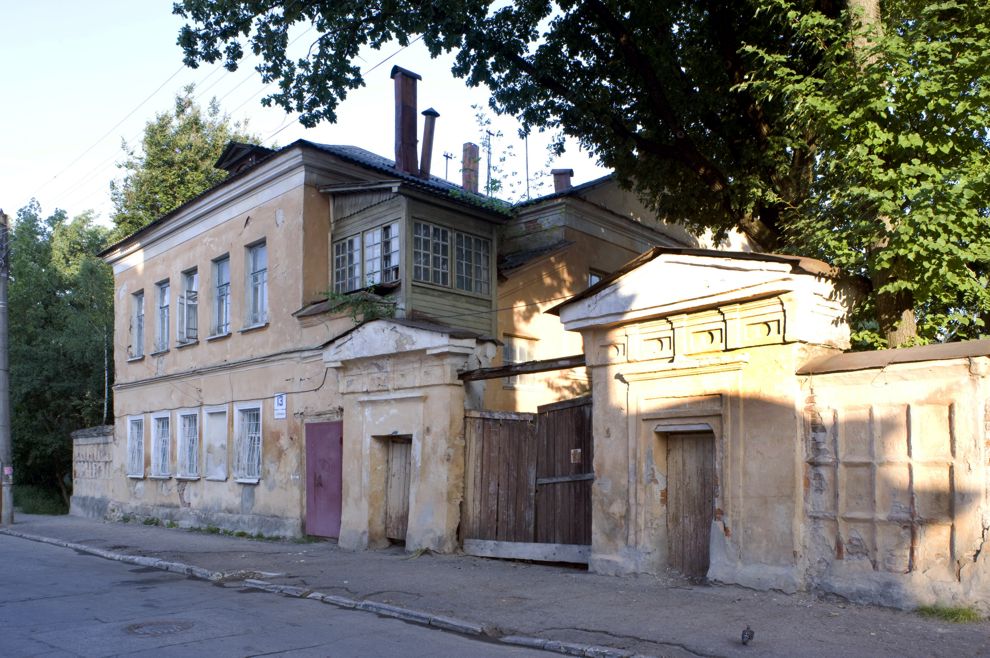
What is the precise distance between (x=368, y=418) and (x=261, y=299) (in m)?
5.16

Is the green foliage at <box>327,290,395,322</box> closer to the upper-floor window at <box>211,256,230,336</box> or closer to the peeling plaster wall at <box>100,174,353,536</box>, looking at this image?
the peeling plaster wall at <box>100,174,353,536</box>

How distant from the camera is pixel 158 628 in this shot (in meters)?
7.76

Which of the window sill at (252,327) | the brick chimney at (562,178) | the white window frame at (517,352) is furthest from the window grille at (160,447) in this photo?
the brick chimney at (562,178)

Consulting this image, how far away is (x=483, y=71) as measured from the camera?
43.1 ft

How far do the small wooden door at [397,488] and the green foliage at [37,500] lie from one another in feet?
62.5

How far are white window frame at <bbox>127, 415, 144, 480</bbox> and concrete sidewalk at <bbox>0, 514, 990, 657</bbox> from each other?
31.5ft

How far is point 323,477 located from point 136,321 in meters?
10.8

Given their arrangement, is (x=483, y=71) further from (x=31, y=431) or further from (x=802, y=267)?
(x=31, y=431)

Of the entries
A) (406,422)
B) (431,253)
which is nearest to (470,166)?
(431,253)

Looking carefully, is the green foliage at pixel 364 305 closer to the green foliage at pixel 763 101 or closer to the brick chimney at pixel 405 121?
the green foliage at pixel 763 101

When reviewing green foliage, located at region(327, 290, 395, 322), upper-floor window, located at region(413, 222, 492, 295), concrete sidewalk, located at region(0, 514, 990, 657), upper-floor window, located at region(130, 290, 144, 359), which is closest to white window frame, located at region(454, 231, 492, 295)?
upper-floor window, located at region(413, 222, 492, 295)

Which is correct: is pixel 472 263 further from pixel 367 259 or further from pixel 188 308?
pixel 188 308

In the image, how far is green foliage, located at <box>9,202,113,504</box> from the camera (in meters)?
29.2

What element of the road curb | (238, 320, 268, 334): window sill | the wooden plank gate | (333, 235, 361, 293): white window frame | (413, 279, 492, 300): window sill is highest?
(333, 235, 361, 293): white window frame
